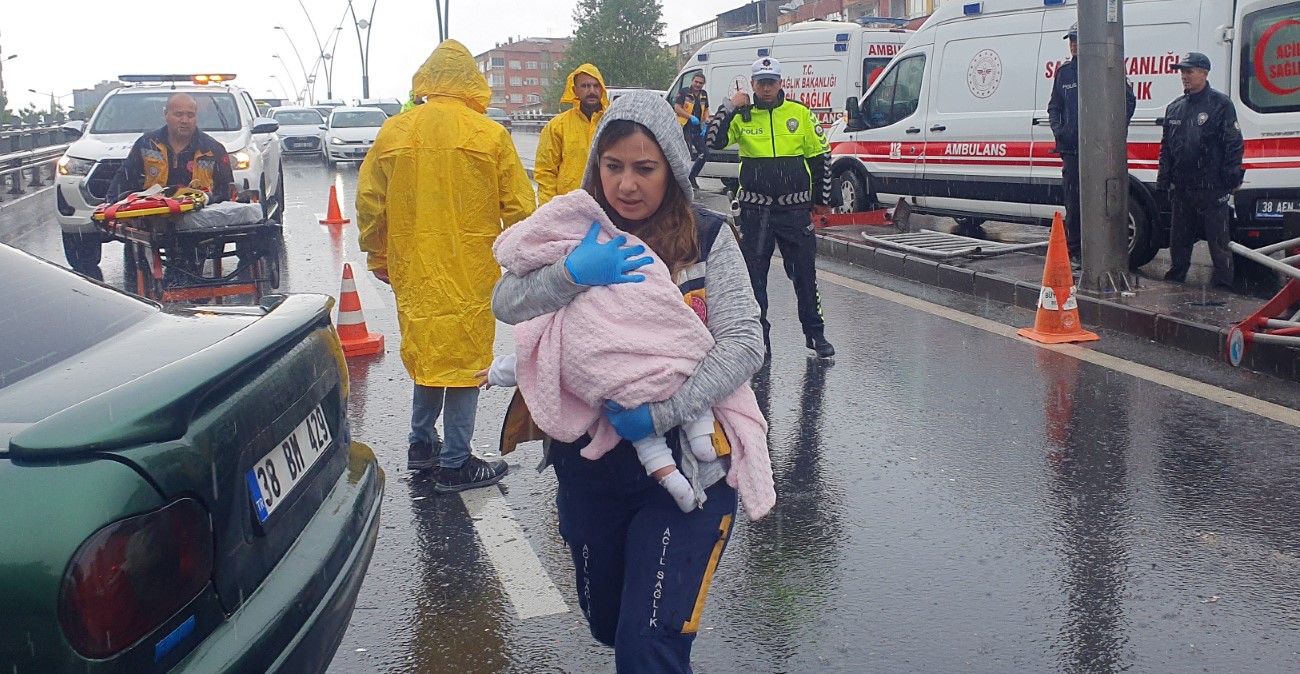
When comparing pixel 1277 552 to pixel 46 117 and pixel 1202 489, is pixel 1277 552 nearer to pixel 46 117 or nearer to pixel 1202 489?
pixel 1202 489

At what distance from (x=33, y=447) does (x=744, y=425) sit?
134cm

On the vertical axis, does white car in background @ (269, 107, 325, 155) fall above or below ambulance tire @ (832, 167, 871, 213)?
above

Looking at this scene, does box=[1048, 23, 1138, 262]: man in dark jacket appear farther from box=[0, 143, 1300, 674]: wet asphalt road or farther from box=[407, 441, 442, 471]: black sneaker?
box=[407, 441, 442, 471]: black sneaker

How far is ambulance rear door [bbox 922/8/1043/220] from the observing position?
440 inches

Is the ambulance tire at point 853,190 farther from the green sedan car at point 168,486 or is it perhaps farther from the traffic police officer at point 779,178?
the green sedan car at point 168,486

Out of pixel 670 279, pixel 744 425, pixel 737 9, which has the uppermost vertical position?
pixel 737 9

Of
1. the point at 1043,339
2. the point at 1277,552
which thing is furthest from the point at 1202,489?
the point at 1043,339

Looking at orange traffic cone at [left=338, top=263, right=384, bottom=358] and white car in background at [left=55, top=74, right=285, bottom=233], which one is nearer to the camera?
orange traffic cone at [left=338, top=263, right=384, bottom=358]

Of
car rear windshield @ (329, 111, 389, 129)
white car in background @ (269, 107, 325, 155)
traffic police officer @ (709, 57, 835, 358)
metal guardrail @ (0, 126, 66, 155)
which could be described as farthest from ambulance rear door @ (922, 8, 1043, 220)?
white car in background @ (269, 107, 325, 155)

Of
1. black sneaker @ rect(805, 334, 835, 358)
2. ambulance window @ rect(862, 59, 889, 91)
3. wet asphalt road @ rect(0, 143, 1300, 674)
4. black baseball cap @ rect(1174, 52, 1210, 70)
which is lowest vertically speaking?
wet asphalt road @ rect(0, 143, 1300, 674)

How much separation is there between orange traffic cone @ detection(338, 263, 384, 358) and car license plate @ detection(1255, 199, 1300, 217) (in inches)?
271

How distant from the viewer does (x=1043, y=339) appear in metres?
7.80

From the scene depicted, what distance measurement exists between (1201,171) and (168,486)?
8.84m

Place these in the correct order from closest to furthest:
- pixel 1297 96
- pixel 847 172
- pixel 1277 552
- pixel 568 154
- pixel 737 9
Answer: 1. pixel 1277 552
2. pixel 568 154
3. pixel 1297 96
4. pixel 847 172
5. pixel 737 9
